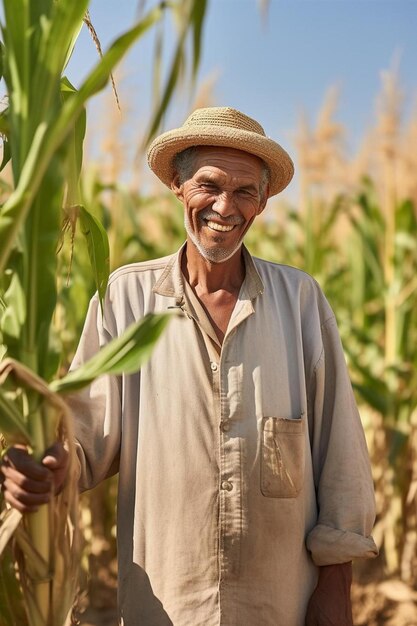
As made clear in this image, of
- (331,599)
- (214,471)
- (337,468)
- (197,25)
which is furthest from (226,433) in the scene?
(197,25)

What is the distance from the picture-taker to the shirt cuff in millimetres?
2043

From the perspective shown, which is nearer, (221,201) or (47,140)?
(47,140)

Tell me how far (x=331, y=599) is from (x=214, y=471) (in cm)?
42

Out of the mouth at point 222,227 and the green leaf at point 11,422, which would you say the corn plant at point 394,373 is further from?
the green leaf at point 11,422

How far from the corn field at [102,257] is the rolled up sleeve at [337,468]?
0.66 m

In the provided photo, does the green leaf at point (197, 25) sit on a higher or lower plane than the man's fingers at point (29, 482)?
higher

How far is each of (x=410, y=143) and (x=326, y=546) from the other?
3.31m

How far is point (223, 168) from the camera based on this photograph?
6.91ft

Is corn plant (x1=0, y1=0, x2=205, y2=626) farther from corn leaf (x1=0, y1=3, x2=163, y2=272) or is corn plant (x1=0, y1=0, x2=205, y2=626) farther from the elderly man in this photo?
the elderly man

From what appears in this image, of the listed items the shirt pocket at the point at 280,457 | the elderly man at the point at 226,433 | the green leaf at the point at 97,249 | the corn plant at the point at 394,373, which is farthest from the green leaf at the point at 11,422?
the corn plant at the point at 394,373

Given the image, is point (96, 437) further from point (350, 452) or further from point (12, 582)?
point (350, 452)

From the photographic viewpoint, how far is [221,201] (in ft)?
6.84

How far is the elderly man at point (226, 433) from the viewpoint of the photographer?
2.00 m

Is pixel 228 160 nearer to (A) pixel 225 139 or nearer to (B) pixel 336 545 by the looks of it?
(A) pixel 225 139
